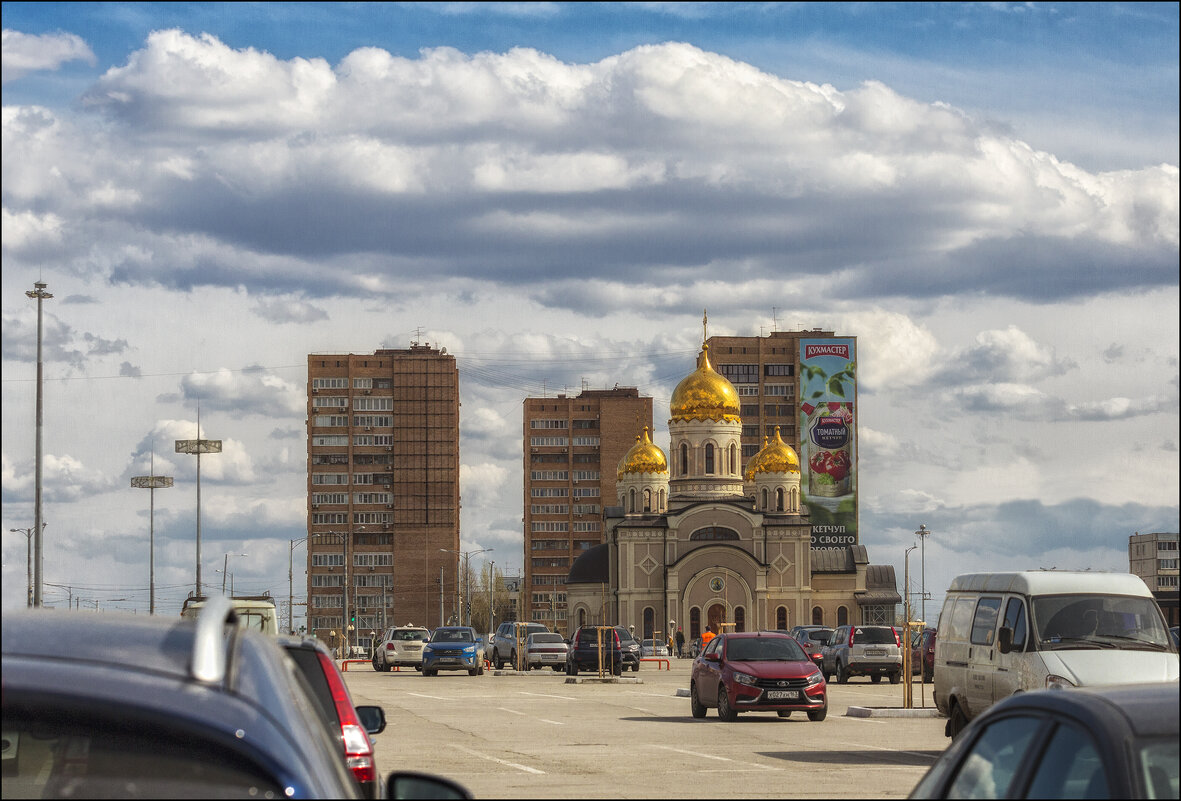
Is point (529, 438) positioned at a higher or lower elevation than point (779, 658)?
higher

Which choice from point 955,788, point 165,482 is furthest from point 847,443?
point 955,788

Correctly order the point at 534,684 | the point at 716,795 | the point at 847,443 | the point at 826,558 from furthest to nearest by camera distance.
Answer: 1. the point at 847,443
2. the point at 826,558
3. the point at 534,684
4. the point at 716,795

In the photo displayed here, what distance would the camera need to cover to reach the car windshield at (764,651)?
27.4m

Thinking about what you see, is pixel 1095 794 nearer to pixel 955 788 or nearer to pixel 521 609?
pixel 955 788

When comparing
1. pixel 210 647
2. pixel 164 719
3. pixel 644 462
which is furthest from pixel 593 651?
pixel 644 462

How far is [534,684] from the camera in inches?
1818

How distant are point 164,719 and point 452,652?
1965 inches

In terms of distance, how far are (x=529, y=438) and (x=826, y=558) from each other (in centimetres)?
6901

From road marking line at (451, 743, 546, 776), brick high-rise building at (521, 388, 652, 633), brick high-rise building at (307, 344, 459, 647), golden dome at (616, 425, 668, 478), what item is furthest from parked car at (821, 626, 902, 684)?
brick high-rise building at (521, 388, 652, 633)

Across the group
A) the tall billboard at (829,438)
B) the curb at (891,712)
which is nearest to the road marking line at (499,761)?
the curb at (891,712)

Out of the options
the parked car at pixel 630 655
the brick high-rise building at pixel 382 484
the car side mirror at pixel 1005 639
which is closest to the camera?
the car side mirror at pixel 1005 639

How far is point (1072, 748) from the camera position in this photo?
15.2ft

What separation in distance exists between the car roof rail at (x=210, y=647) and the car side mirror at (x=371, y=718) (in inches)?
287

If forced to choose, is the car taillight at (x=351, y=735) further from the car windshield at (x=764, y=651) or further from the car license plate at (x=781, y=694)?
the car windshield at (x=764, y=651)
